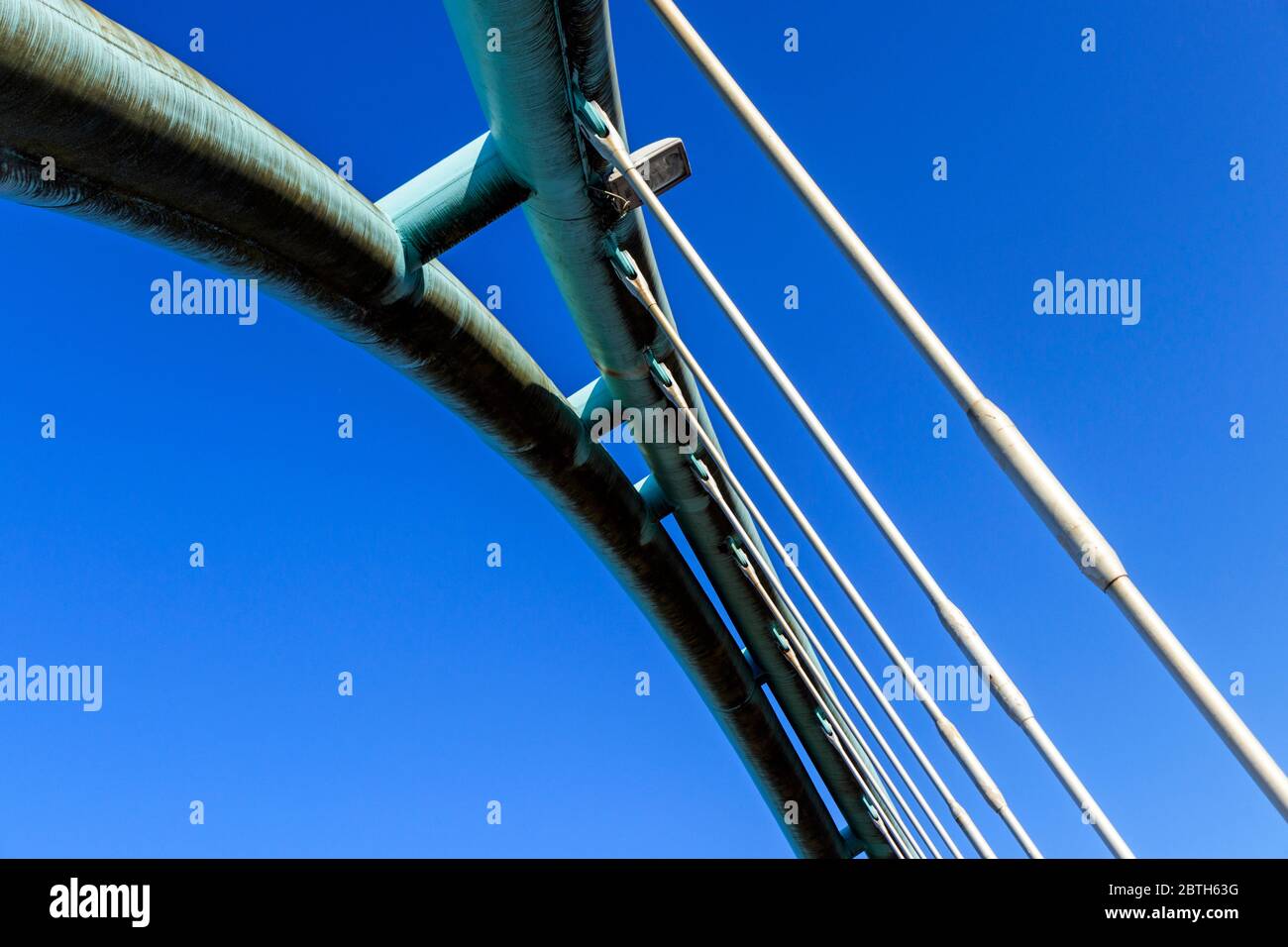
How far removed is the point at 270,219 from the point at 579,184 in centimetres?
312

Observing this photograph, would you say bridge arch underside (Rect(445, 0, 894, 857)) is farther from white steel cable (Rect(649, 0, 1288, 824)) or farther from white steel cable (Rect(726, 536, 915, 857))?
white steel cable (Rect(649, 0, 1288, 824))

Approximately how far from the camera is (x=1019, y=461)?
19.1 feet

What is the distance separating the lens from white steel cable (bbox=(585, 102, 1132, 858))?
8.08 metres

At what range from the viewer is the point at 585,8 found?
9.41 metres

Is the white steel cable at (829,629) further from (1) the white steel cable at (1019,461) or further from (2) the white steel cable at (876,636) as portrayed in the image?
(1) the white steel cable at (1019,461)

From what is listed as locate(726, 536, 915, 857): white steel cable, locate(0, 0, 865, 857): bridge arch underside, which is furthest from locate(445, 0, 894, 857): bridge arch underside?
locate(726, 536, 915, 857): white steel cable

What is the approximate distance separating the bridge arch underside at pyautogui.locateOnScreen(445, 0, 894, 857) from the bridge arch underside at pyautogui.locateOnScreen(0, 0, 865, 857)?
21cm

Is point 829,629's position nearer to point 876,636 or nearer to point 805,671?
point 876,636

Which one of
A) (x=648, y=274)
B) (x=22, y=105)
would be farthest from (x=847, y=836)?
(x=22, y=105)

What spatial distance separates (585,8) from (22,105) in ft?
14.9
